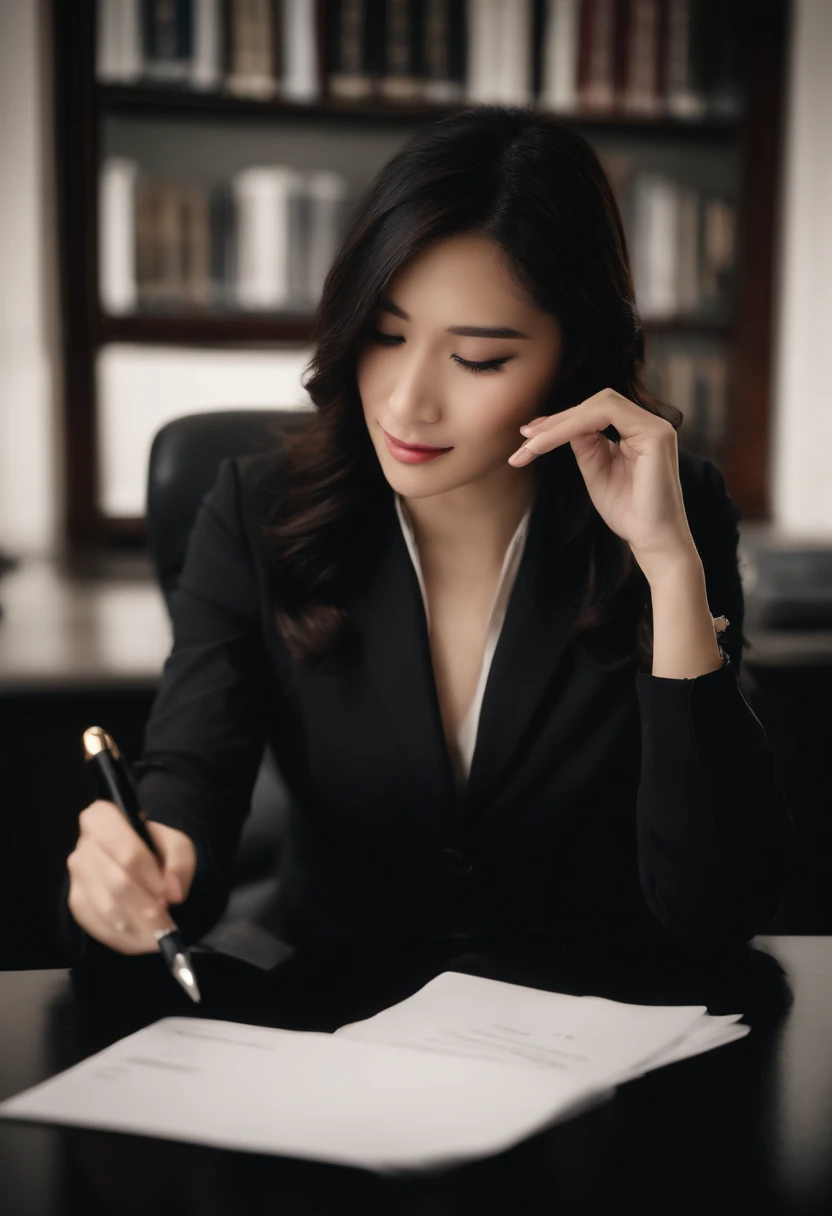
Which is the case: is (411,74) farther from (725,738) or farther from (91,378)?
(725,738)

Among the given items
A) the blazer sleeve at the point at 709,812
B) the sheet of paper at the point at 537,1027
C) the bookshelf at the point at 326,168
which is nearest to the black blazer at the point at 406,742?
the blazer sleeve at the point at 709,812

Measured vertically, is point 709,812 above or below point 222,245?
below

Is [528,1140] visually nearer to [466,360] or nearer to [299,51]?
[466,360]

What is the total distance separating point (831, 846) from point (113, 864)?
135 centimetres

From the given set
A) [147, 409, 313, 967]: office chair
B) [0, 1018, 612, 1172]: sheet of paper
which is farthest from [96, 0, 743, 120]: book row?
[0, 1018, 612, 1172]: sheet of paper

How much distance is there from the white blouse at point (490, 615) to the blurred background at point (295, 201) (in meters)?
1.21

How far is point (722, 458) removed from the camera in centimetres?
319

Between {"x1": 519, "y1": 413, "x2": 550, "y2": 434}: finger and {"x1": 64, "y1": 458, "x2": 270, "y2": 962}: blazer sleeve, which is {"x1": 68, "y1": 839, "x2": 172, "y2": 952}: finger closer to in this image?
{"x1": 64, "y1": 458, "x2": 270, "y2": 962}: blazer sleeve

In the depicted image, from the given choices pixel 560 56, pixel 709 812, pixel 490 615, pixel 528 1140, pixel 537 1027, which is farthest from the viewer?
pixel 560 56

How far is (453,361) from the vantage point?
114 cm

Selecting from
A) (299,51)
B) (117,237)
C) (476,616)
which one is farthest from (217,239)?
(476,616)

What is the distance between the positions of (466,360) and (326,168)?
2025 mm

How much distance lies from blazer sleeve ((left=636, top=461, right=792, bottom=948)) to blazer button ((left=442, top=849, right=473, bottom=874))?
19 cm

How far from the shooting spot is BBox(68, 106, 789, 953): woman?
1.09 metres
